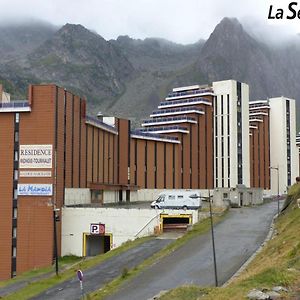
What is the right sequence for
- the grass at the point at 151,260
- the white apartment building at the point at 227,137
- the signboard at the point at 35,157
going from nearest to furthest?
the grass at the point at 151,260 < the signboard at the point at 35,157 < the white apartment building at the point at 227,137

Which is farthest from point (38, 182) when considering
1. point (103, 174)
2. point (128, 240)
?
point (103, 174)

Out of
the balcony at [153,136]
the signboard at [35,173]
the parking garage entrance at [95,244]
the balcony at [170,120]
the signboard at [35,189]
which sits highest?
the balcony at [170,120]

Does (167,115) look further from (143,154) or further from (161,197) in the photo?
(161,197)

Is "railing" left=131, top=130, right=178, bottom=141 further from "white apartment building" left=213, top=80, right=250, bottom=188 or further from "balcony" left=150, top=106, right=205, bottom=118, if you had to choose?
"white apartment building" left=213, top=80, right=250, bottom=188

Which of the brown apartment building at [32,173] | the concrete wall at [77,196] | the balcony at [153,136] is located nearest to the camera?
the brown apartment building at [32,173]

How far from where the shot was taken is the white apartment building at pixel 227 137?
11350 cm

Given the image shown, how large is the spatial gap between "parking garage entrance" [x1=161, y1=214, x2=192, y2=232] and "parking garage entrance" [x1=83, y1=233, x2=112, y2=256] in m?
6.95

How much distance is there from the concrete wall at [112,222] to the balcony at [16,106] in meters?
12.5

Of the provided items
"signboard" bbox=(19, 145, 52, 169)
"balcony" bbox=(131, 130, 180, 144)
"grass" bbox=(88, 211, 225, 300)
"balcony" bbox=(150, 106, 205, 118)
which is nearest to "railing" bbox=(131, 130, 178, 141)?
"balcony" bbox=(131, 130, 180, 144)

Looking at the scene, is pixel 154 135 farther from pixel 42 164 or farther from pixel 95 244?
pixel 42 164

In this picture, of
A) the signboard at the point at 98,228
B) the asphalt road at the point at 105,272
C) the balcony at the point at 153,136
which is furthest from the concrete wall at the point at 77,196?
the balcony at the point at 153,136

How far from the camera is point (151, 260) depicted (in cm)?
4344

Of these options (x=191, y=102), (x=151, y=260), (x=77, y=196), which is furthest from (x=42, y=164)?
(x=191, y=102)

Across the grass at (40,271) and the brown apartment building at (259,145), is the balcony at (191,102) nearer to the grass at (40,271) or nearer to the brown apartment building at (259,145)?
the brown apartment building at (259,145)
